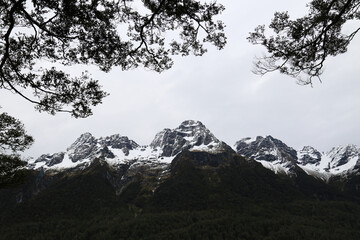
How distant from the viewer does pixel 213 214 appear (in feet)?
642

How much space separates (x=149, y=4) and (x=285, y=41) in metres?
7.03

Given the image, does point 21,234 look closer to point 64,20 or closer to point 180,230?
point 180,230

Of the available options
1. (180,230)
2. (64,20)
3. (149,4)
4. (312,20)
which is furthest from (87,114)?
(180,230)

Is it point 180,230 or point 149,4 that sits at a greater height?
point 149,4

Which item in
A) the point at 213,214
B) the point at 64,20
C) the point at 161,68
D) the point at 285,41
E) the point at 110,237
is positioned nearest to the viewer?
the point at 64,20

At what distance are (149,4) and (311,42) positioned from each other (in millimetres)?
7844

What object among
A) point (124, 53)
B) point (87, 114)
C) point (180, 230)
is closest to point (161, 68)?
point (124, 53)

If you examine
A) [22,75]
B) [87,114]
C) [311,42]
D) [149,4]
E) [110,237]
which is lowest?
[110,237]

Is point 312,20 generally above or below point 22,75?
above

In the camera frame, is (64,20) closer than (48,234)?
Yes

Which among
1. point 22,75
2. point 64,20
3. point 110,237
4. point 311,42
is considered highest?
point 64,20

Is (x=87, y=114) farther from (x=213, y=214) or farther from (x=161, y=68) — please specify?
(x=213, y=214)

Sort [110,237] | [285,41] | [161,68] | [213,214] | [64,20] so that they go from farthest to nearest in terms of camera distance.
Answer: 1. [213,214]
2. [110,237]
3. [161,68]
4. [285,41]
5. [64,20]

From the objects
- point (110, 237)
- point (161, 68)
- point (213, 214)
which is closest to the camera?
point (161, 68)
